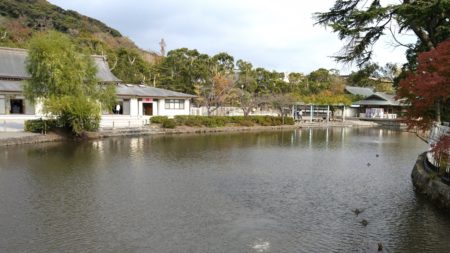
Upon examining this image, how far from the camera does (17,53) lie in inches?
1273

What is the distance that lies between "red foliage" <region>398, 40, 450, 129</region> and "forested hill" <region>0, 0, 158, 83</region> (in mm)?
25437

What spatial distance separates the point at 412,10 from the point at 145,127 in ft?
73.4

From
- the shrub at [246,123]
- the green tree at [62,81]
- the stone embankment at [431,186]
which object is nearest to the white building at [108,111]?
the green tree at [62,81]

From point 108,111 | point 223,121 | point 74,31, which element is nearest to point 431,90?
point 108,111

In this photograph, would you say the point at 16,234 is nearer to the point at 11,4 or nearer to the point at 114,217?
the point at 114,217

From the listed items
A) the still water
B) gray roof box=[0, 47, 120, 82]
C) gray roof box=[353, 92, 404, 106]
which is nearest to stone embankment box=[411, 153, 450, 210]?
the still water

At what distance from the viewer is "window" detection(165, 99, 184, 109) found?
36.7 m

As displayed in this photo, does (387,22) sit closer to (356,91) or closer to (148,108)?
(148,108)

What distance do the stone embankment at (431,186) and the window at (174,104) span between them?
27.5 meters

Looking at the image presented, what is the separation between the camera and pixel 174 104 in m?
37.0

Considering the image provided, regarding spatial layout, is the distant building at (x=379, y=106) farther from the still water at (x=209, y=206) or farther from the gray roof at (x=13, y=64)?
the still water at (x=209, y=206)

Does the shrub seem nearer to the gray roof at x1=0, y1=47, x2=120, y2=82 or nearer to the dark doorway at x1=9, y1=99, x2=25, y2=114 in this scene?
the gray roof at x1=0, y1=47, x2=120, y2=82

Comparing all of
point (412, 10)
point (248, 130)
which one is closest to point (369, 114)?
point (248, 130)

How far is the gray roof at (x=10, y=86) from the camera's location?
27413 millimetres
